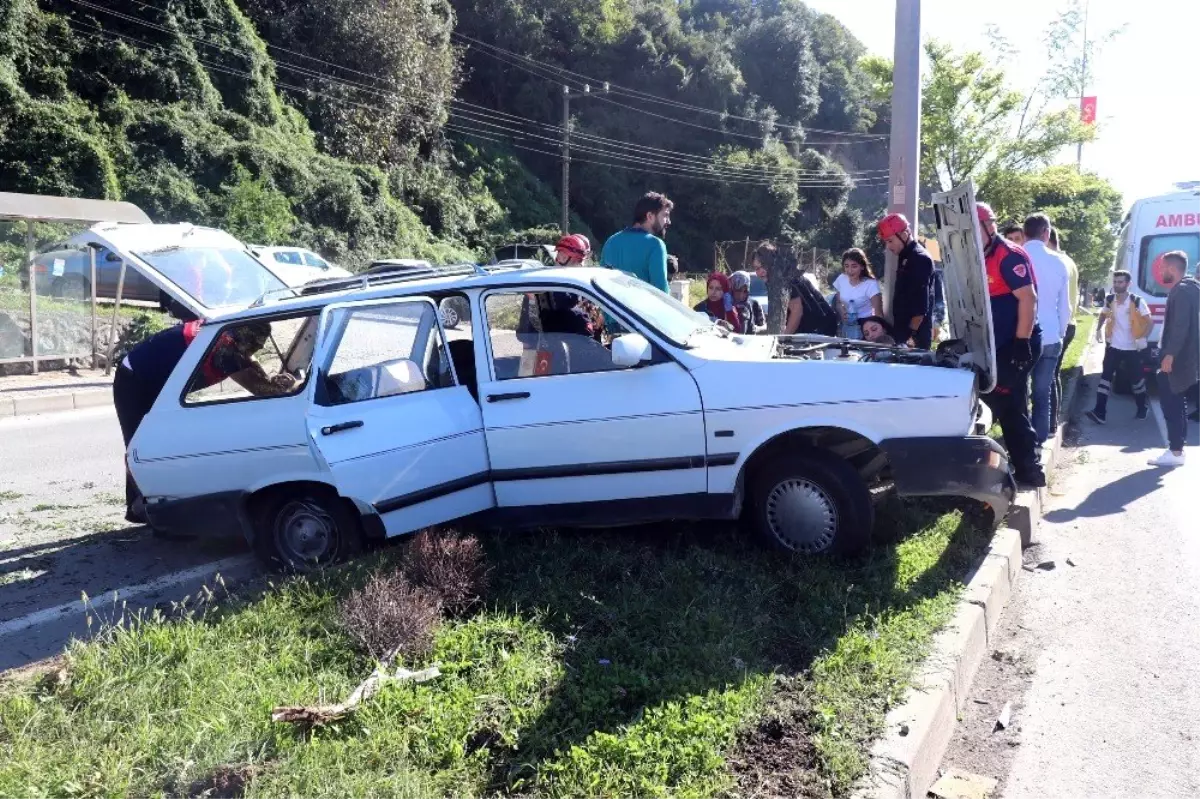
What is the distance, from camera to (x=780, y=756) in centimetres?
331

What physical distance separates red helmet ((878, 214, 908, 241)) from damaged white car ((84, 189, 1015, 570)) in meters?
1.78

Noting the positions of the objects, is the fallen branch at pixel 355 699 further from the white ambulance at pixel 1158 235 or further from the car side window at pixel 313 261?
the car side window at pixel 313 261

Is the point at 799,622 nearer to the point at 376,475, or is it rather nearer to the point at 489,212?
the point at 376,475

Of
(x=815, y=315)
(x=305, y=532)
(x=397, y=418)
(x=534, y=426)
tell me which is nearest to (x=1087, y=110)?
(x=815, y=315)

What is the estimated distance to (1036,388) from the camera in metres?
7.92

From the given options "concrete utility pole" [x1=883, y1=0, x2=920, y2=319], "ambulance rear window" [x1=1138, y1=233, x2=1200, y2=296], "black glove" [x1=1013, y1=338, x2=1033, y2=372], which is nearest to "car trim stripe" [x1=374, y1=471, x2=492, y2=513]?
"black glove" [x1=1013, y1=338, x2=1033, y2=372]

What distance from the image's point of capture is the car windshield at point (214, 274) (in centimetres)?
729

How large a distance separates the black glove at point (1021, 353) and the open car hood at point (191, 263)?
16.8 ft

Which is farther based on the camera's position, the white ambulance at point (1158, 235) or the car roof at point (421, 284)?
the white ambulance at point (1158, 235)

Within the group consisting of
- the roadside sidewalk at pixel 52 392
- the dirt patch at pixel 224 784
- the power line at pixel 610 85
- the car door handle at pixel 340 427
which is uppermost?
the power line at pixel 610 85

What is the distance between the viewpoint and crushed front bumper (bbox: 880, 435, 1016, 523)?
4.91 m

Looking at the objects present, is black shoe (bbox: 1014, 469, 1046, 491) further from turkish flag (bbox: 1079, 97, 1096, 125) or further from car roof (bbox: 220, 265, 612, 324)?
turkish flag (bbox: 1079, 97, 1096, 125)

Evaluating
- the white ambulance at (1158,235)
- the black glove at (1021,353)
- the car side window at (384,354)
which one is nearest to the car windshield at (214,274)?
the car side window at (384,354)

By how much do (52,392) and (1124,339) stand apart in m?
13.4
